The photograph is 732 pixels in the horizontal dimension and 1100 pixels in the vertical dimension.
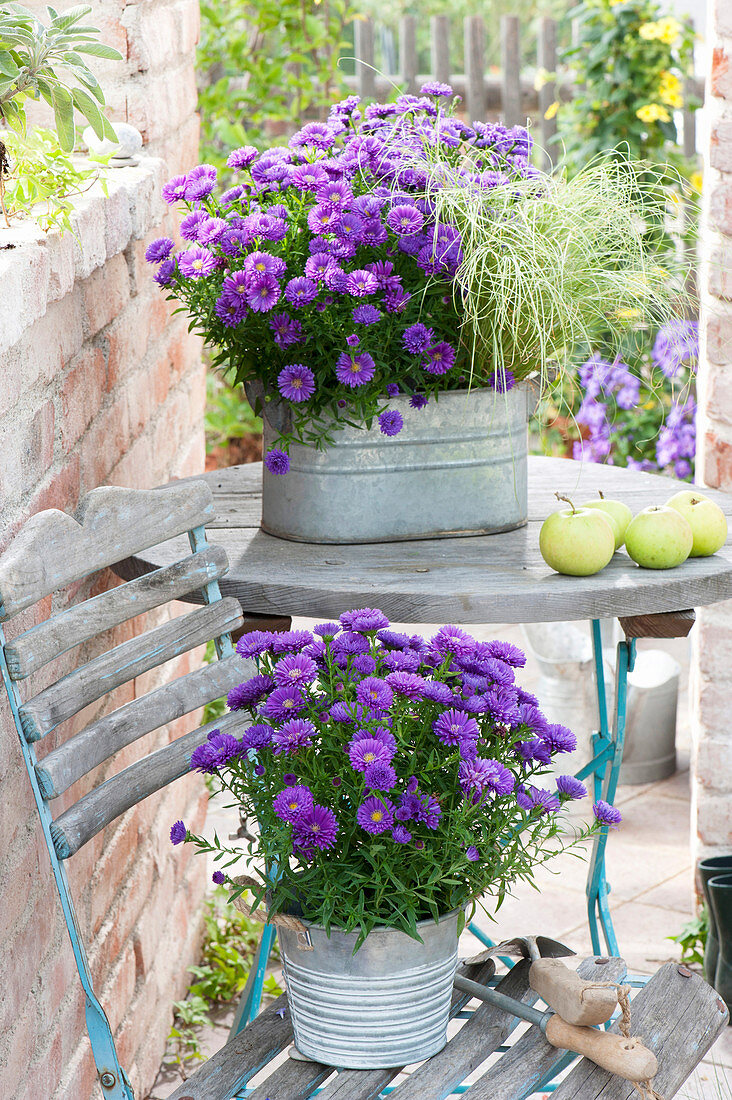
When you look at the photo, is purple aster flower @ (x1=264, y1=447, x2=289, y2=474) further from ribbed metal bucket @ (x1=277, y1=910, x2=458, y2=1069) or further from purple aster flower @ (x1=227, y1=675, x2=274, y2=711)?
ribbed metal bucket @ (x1=277, y1=910, x2=458, y2=1069)

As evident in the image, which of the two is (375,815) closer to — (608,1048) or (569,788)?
(569,788)

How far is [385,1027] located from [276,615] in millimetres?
521

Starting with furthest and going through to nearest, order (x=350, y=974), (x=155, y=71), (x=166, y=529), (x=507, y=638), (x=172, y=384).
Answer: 1. (x=507, y=638)
2. (x=172, y=384)
3. (x=155, y=71)
4. (x=166, y=529)
5. (x=350, y=974)

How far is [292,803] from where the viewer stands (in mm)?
1139

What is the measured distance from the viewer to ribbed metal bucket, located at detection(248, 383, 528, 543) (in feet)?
5.30

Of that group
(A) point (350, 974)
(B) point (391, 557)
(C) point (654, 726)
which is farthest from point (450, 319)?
(C) point (654, 726)

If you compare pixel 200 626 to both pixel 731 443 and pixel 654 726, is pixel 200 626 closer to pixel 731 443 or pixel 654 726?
pixel 731 443

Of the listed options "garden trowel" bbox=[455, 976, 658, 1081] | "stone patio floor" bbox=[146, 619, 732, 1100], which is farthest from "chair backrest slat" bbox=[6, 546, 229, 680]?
"stone patio floor" bbox=[146, 619, 732, 1100]

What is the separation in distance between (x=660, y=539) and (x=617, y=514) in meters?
0.10

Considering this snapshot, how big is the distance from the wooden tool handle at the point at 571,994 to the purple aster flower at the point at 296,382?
0.70 m

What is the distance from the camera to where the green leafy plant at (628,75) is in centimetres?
438

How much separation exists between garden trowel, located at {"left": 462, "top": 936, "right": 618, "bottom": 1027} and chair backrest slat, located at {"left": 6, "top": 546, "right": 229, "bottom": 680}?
1.76 ft

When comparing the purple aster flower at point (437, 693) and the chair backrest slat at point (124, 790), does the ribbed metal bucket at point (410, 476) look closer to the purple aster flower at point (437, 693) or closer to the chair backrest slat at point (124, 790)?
the chair backrest slat at point (124, 790)

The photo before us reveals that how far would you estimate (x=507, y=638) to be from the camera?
156 inches
